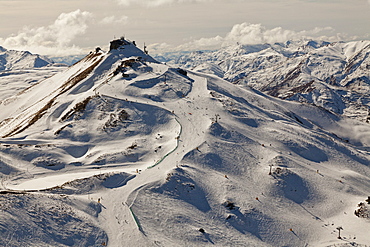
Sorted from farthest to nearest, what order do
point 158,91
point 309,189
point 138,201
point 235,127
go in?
point 158,91 → point 235,127 → point 309,189 → point 138,201

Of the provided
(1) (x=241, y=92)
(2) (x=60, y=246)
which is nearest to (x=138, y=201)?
(2) (x=60, y=246)

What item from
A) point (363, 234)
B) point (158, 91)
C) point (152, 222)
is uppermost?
point (158, 91)

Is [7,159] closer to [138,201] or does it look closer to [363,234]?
[138,201]

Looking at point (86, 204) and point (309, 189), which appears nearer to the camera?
point (86, 204)

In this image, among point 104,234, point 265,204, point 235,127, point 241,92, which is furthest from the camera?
point 241,92

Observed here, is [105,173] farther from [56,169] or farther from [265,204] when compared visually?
[265,204]

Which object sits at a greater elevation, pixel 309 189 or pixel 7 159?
pixel 7 159
